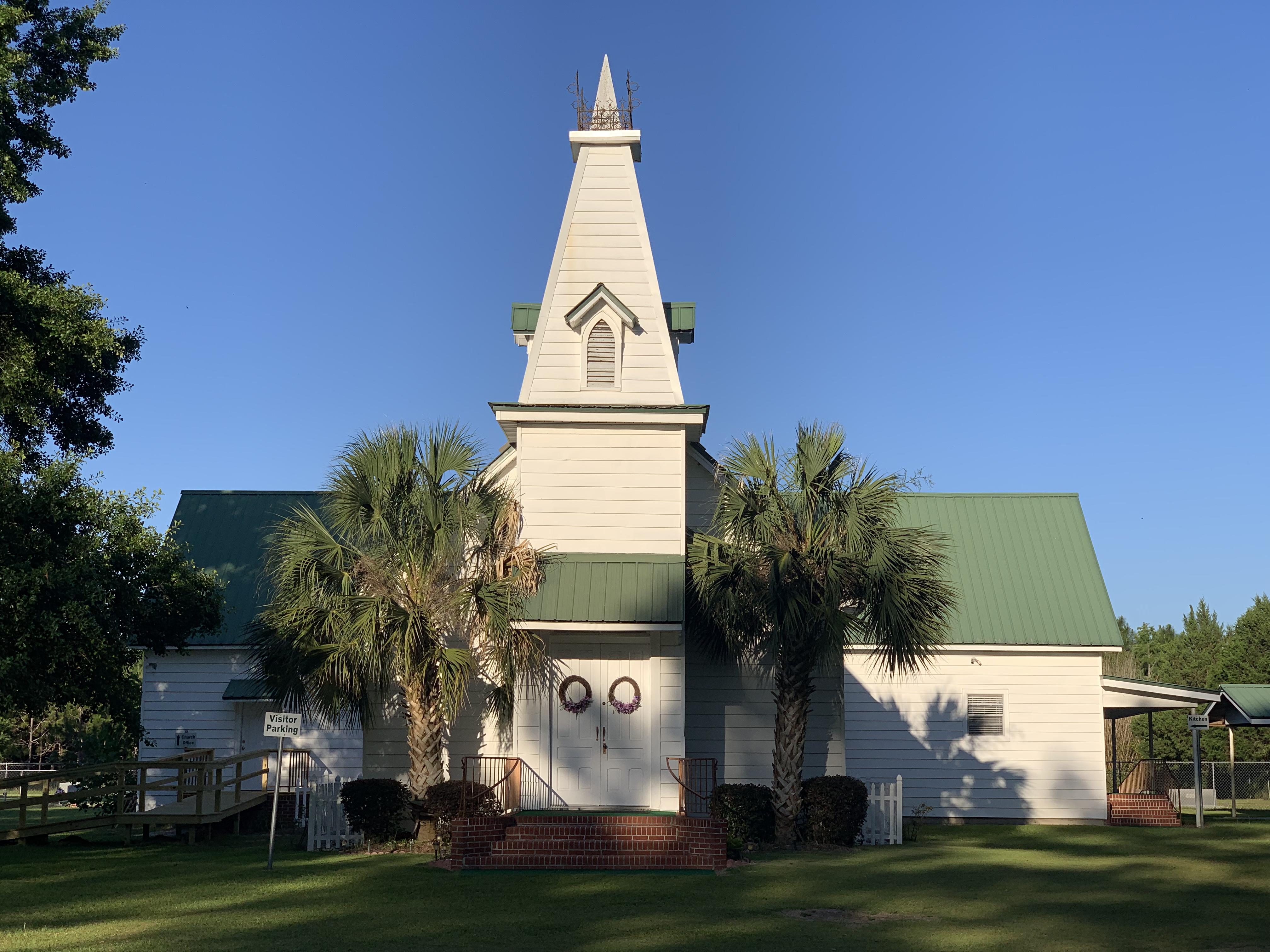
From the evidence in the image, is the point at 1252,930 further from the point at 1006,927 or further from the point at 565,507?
the point at 565,507

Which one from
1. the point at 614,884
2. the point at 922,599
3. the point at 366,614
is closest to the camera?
the point at 614,884

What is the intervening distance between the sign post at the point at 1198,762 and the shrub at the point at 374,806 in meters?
16.5

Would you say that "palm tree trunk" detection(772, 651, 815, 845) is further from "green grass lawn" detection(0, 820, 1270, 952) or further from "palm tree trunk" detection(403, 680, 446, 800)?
"palm tree trunk" detection(403, 680, 446, 800)

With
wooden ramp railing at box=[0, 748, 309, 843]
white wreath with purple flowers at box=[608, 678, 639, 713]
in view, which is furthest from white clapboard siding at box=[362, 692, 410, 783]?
white wreath with purple flowers at box=[608, 678, 639, 713]

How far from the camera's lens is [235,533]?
3053 cm

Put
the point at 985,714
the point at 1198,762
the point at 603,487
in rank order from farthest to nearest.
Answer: the point at 985,714 < the point at 1198,762 < the point at 603,487

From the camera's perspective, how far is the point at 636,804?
21.7 m

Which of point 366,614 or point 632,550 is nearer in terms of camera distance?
point 366,614

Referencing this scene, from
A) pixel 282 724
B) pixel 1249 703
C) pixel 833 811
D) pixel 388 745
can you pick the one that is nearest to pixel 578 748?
pixel 388 745

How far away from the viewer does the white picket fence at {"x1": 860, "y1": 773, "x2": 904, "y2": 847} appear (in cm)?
2195

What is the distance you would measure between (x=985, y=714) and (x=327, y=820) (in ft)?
49.0

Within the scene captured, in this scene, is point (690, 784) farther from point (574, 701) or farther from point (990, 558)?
point (990, 558)

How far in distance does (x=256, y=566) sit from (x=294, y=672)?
9221 millimetres

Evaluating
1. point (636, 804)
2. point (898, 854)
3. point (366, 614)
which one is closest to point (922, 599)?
point (898, 854)
